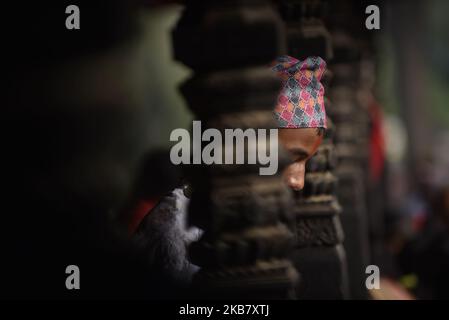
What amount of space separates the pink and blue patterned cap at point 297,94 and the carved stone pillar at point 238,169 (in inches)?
33.0

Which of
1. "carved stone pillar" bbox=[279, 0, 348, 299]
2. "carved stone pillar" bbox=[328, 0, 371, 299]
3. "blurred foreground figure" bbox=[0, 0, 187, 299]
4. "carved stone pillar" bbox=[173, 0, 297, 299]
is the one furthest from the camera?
"carved stone pillar" bbox=[328, 0, 371, 299]

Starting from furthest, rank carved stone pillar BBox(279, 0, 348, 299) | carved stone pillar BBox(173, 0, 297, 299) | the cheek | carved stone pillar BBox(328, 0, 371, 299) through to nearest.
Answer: carved stone pillar BBox(328, 0, 371, 299), carved stone pillar BBox(279, 0, 348, 299), the cheek, carved stone pillar BBox(173, 0, 297, 299)

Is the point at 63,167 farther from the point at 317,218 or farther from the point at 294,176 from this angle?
the point at 294,176

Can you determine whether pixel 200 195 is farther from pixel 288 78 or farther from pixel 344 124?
pixel 344 124

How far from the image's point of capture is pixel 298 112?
16.2 ft

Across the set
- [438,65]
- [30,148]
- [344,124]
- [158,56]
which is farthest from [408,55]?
[30,148]

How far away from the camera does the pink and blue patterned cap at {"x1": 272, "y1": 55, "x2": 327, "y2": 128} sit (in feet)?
16.1

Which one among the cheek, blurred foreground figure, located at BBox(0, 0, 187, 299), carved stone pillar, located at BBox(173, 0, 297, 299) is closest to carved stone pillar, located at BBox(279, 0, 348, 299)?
the cheek

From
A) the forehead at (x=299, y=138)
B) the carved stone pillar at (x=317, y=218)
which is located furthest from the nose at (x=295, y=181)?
the carved stone pillar at (x=317, y=218)

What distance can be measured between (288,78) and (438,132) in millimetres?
29761

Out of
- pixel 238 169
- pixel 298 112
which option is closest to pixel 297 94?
pixel 298 112

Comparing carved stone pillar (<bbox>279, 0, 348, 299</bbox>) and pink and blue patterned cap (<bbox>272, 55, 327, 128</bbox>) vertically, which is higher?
pink and blue patterned cap (<bbox>272, 55, 327, 128</bbox>)

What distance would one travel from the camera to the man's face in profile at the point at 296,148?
485cm

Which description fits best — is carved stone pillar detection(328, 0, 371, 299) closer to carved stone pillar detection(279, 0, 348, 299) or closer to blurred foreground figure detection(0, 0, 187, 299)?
carved stone pillar detection(279, 0, 348, 299)
